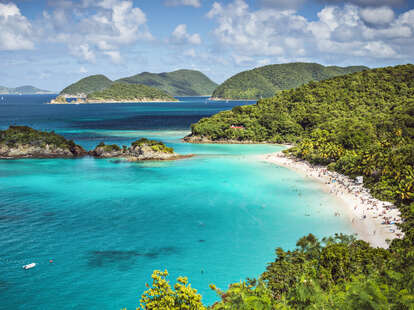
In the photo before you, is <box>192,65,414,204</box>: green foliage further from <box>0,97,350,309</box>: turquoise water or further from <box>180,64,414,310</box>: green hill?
<box>0,97,350,309</box>: turquoise water

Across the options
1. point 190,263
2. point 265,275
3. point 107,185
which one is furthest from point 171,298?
point 107,185

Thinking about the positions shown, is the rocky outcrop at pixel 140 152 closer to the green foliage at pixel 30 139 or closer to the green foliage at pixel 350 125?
the green foliage at pixel 30 139

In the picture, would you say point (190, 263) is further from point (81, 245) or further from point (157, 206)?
point (157, 206)

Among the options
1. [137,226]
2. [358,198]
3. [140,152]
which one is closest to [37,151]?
[140,152]

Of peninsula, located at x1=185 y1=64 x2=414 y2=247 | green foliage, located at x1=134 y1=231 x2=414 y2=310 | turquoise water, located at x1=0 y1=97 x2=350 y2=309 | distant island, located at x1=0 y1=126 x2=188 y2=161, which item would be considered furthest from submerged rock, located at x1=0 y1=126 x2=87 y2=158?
green foliage, located at x1=134 y1=231 x2=414 y2=310

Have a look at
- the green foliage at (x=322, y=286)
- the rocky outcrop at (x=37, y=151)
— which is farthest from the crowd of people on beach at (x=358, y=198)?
the rocky outcrop at (x=37, y=151)

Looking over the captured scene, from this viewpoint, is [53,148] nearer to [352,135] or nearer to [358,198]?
[358,198]
